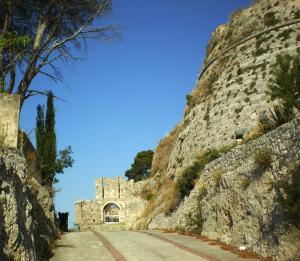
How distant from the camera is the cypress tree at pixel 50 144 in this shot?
26139 mm

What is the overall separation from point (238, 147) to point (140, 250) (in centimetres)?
500

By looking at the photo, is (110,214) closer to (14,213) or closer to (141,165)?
(141,165)

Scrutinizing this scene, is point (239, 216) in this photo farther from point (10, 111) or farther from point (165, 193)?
point (165, 193)

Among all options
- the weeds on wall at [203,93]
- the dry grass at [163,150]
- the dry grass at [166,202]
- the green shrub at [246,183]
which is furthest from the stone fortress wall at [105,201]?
the green shrub at [246,183]

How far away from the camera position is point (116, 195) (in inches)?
1960

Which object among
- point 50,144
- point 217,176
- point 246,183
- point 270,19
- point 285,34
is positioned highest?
point 270,19

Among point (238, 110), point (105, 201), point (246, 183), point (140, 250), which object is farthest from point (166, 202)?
point (105, 201)

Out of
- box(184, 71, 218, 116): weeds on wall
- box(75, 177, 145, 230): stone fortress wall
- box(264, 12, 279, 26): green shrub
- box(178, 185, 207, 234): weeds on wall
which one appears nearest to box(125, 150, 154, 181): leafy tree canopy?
box(75, 177, 145, 230): stone fortress wall

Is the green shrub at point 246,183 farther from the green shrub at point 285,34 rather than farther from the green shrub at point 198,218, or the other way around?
the green shrub at point 285,34

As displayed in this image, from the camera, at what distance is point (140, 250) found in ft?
45.2

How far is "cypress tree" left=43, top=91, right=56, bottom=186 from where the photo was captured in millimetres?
26139

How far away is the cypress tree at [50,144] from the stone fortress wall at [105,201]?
18.4m

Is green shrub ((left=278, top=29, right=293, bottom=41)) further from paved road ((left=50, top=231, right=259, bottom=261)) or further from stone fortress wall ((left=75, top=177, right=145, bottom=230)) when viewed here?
stone fortress wall ((left=75, top=177, right=145, bottom=230))

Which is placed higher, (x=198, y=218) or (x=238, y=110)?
(x=238, y=110)
